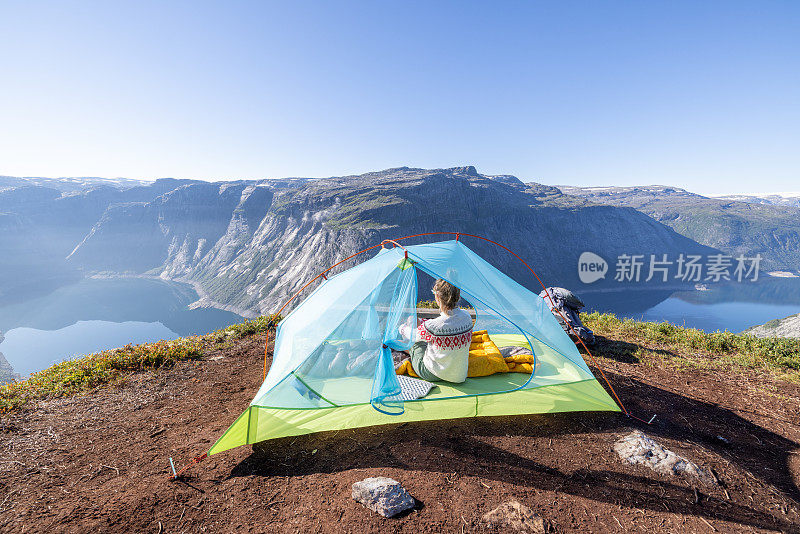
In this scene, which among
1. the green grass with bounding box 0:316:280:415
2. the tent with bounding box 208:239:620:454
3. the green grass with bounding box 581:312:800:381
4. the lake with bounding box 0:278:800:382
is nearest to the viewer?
the tent with bounding box 208:239:620:454

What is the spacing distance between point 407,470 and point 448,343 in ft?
6.42

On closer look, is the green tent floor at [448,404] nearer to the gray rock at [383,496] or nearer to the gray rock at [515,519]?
the gray rock at [383,496]

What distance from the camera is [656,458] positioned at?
4395 millimetres

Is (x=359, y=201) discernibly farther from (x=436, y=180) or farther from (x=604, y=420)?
(x=604, y=420)

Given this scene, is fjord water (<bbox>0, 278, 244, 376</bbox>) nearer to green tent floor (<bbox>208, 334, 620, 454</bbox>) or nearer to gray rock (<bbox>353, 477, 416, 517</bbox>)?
green tent floor (<bbox>208, 334, 620, 454</bbox>)

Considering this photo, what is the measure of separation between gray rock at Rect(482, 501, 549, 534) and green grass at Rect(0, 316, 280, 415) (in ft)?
26.3

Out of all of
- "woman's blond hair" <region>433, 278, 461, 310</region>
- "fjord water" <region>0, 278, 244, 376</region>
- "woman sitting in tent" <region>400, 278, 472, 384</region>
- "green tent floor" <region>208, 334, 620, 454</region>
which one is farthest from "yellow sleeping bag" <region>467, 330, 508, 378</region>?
"fjord water" <region>0, 278, 244, 376</region>

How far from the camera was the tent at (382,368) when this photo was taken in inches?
200

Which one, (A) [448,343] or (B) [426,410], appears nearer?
(B) [426,410]

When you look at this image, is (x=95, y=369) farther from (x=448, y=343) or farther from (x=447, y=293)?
(x=447, y=293)

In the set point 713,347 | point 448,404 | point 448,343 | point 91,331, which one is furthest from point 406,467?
point 91,331

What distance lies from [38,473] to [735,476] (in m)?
9.51

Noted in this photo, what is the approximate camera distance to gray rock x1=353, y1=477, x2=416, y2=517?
3.60 metres

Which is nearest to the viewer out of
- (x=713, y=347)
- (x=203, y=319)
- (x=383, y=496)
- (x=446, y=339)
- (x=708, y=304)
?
(x=383, y=496)
